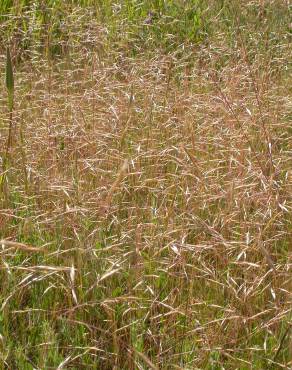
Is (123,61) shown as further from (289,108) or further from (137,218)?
(137,218)

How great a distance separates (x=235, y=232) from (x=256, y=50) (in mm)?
1902

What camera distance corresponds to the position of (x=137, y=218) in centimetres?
238

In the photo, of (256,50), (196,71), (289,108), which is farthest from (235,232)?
(256,50)

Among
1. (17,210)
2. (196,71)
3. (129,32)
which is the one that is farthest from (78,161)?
(129,32)

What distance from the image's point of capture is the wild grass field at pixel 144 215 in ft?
6.40

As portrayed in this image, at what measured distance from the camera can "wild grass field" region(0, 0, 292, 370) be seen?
1.95m

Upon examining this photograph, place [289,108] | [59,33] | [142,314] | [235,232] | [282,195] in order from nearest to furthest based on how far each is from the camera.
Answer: [142,314] → [235,232] → [282,195] → [289,108] → [59,33]

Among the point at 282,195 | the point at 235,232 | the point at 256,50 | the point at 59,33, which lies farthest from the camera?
the point at 59,33

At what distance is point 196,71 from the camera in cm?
374

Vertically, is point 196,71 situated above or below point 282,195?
below

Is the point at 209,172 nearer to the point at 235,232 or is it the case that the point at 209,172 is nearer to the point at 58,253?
the point at 235,232

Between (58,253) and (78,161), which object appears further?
(78,161)

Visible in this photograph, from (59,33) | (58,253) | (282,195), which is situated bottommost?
(59,33)

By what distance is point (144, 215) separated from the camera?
2439 millimetres
